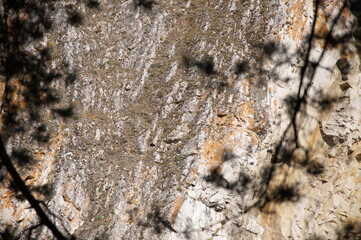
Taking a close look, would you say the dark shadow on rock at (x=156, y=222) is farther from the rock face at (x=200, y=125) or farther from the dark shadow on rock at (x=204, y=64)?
the dark shadow on rock at (x=204, y=64)

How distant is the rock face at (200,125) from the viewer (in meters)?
6.62

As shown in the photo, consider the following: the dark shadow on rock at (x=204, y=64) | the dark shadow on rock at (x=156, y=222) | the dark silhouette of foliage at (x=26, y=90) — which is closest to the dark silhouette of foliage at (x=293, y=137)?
the dark shadow on rock at (x=204, y=64)

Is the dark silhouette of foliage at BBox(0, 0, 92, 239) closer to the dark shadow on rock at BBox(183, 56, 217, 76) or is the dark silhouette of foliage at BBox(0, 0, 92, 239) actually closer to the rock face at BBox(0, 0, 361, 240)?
the rock face at BBox(0, 0, 361, 240)

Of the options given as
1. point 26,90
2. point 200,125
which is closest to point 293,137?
point 200,125

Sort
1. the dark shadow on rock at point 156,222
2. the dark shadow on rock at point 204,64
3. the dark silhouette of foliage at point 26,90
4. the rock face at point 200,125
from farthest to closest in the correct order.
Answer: the dark shadow on rock at point 204,64, the rock face at point 200,125, the dark silhouette of foliage at point 26,90, the dark shadow on rock at point 156,222

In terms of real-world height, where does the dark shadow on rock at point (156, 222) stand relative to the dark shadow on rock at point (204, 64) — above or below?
below

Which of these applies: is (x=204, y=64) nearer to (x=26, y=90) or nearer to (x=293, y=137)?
(x=293, y=137)

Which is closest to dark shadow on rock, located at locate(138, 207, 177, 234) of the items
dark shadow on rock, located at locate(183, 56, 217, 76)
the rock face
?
the rock face

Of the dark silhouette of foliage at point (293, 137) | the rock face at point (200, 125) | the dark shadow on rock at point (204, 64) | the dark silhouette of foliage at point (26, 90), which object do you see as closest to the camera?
the dark silhouette of foliage at point (26, 90)

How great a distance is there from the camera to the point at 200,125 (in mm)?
7008

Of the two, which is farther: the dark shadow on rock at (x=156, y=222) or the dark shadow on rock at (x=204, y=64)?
the dark shadow on rock at (x=204, y=64)

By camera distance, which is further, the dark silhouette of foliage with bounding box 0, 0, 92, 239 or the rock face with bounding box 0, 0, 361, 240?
the rock face with bounding box 0, 0, 361, 240

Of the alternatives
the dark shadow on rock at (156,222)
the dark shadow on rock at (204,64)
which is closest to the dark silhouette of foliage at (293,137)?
the dark shadow on rock at (204,64)

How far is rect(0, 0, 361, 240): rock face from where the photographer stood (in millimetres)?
6625
